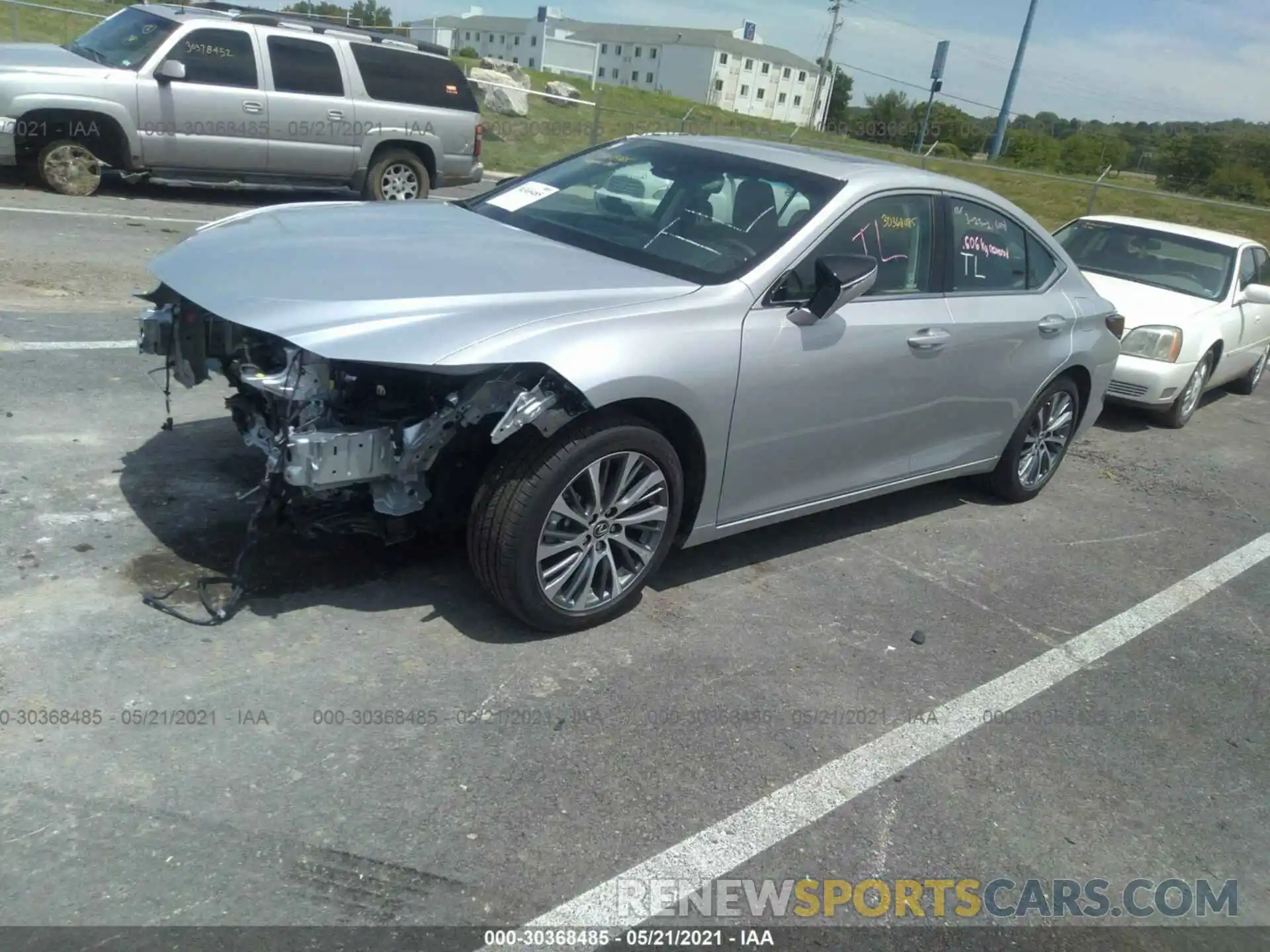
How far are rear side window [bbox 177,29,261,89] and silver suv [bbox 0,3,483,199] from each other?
0.01 m

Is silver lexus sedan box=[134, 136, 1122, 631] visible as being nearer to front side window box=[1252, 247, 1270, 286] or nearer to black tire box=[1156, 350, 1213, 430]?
black tire box=[1156, 350, 1213, 430]

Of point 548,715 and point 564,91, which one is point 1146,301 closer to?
point 548,715

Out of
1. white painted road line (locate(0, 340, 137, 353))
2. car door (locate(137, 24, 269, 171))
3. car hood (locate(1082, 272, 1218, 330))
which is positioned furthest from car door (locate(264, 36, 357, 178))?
car hood (locate(1082, 272, 1218, 330))

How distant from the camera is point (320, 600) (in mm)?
4070

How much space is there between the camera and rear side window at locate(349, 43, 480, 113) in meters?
12.9

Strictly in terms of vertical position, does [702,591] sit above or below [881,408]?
below

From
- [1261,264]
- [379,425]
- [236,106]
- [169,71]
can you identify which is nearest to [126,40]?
[169,71]

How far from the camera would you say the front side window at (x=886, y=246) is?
4.45 meters

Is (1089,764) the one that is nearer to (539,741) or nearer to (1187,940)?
(1187,940)

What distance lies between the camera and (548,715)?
142 inches

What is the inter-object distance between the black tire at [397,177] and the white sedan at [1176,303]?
7.60 meters

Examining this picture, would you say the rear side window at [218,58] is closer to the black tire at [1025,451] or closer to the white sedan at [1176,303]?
the white sedan at [1176,303]

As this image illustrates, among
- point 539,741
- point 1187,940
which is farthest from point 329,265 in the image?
point 1187,940

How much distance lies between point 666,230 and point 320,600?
2113mm
